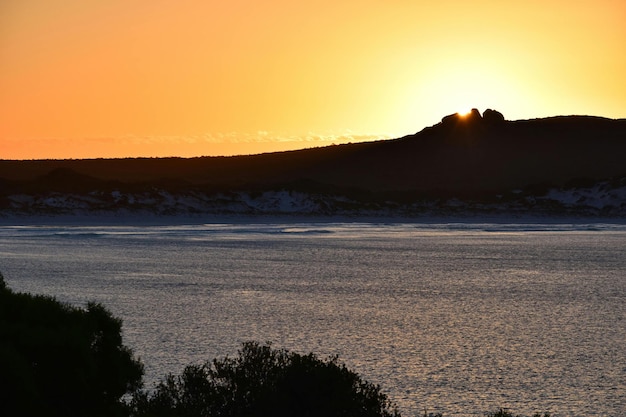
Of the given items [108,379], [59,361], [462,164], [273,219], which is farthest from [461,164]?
[59,361]

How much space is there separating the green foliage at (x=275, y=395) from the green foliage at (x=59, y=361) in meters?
0.91

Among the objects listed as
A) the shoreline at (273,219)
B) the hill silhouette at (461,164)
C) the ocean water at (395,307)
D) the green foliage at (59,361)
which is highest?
the hill silhouette at (461,164)

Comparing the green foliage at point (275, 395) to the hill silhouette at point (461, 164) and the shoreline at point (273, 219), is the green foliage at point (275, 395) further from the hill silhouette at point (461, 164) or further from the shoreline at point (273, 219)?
the hill silhouette at point (461, 164)

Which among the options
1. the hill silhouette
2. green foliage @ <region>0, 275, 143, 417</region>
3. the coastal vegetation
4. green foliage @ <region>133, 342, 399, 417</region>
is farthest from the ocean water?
the hill silhouette

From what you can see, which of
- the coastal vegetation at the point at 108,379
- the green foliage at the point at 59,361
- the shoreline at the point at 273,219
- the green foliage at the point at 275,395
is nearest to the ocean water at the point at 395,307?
the green foliage at the point at 275,395

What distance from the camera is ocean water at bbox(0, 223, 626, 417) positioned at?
57.4ft

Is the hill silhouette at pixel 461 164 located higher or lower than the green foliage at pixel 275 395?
higher

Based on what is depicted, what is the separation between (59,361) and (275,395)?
3122 mm

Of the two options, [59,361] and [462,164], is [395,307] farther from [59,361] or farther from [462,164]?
[462,164]

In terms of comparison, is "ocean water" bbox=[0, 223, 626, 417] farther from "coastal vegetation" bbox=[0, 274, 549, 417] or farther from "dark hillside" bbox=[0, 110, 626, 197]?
"dark hillside" bbox=[0, 110, 626, 197]

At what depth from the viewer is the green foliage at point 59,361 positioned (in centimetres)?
1088

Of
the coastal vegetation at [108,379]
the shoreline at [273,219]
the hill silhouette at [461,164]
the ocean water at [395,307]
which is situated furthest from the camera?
the hill silhouette at [461,164]

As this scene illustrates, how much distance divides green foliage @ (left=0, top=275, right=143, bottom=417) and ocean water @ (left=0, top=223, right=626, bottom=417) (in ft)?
17.3

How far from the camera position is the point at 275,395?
12977 millimetres
